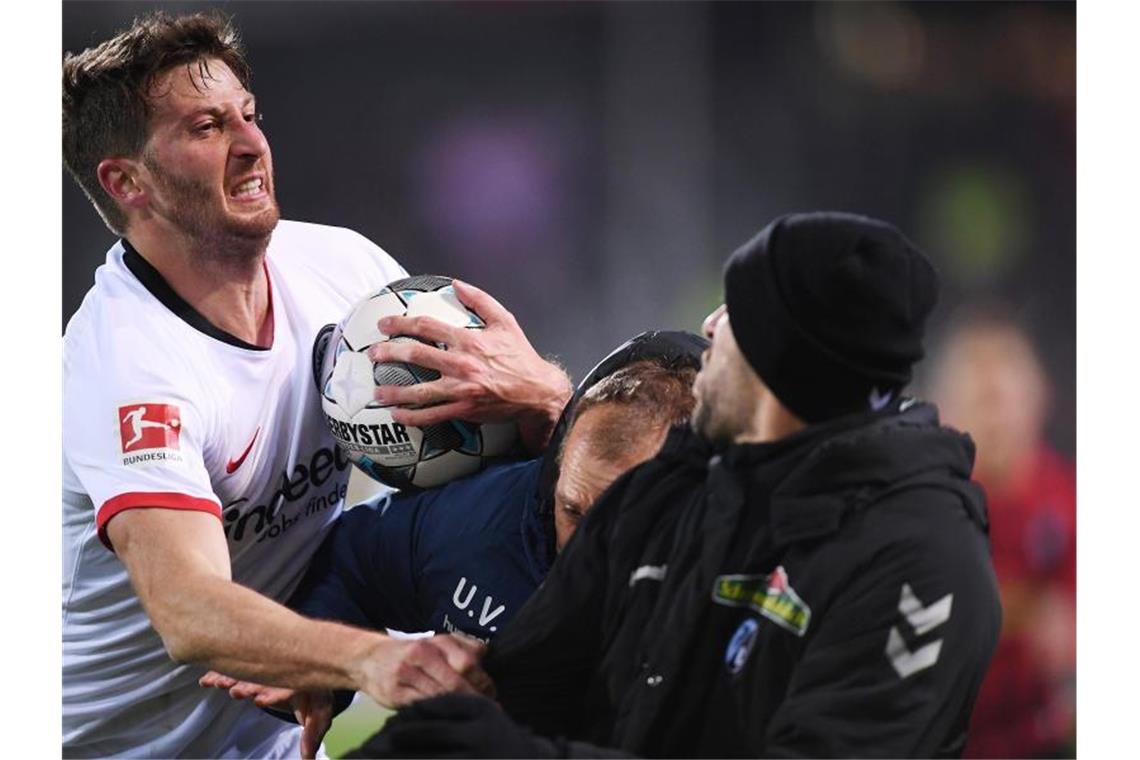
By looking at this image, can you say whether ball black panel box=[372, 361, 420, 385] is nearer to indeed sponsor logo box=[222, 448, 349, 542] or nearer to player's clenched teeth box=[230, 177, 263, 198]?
indeed sponsor logo box=[222, 448, 349, 542]

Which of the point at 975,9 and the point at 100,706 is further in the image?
the point at 975,9

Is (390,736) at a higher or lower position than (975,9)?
lower

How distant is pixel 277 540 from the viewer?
9.96 ft

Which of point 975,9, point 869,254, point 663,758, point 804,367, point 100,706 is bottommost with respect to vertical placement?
point 100,706

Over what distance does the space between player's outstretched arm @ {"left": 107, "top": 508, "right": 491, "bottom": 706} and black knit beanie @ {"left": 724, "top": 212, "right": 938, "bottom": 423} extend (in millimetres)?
650

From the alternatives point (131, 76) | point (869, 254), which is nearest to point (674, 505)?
point (869, 254)

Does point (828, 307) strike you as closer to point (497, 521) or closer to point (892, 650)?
point (892, 650)

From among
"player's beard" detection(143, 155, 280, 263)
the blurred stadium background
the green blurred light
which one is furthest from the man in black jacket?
the green blurred light

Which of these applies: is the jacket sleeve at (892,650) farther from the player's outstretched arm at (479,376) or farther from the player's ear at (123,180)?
the player's ear at (123,180)

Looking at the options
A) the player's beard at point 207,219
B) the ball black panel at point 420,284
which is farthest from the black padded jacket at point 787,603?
the player's beard at point 207,219

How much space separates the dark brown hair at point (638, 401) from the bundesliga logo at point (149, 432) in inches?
29.6

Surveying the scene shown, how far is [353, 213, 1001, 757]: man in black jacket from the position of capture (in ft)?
5.51

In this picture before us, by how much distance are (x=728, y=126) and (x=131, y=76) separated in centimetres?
269

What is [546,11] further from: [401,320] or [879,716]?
[879,716]
